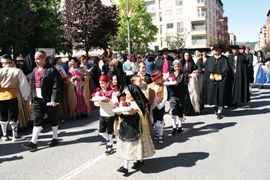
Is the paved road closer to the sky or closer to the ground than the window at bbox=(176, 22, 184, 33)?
closer to the ground

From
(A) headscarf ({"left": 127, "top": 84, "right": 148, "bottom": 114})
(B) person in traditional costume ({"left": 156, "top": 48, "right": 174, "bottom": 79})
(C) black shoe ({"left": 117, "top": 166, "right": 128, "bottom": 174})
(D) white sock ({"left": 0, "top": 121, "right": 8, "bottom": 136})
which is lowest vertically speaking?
(C) black shoe ({"left": 117, "top": 166, "right": 128, "bottom": 174})

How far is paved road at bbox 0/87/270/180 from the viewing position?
4695mm

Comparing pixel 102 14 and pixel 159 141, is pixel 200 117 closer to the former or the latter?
pixel 159 141

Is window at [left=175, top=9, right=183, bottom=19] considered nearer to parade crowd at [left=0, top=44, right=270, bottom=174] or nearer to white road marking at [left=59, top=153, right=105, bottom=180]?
parade crowd at [left=0, top=44, right=270, bottom=174]

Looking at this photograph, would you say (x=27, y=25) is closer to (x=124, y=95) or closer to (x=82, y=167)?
(x=124, y=95)

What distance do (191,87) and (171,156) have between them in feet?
13.5

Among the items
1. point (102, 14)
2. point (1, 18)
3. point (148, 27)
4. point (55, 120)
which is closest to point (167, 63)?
point (55, 120)

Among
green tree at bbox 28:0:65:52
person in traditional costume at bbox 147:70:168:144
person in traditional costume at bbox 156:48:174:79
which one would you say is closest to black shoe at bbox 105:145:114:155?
person in traditional costume at bbox 147:70:168:144

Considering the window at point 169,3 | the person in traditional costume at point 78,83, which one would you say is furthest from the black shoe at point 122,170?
the window at point 169,3

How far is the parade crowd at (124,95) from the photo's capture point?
4797mm

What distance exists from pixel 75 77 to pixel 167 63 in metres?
2.95

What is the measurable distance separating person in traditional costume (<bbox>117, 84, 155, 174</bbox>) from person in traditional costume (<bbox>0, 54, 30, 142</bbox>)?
3.17m

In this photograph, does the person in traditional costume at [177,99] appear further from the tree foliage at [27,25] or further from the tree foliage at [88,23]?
the tree foliage at [88,23]

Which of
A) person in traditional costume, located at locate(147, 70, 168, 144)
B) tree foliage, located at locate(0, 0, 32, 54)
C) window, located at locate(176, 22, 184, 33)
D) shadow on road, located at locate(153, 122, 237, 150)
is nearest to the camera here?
person in traditional costume, located at locate(147, 70, 168, 144)
